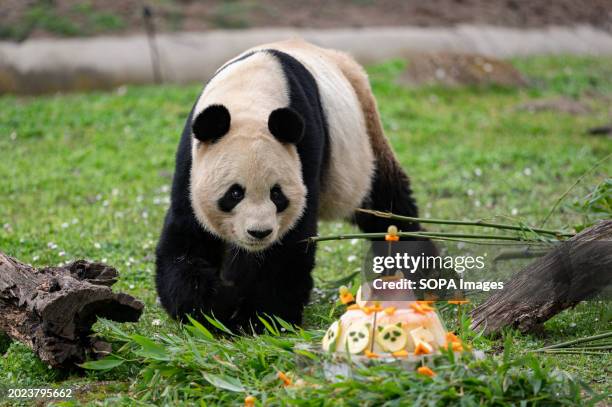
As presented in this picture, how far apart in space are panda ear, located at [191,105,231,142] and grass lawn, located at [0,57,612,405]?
1112 millimetres

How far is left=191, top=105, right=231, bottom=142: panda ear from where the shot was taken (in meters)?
4.82

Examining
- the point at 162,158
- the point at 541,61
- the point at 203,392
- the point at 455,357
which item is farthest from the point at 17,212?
the point at 541,61

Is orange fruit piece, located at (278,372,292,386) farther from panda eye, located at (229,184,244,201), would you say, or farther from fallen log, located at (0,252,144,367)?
panda eye, located at (229,184,244,201)

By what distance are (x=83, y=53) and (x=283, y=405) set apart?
1113cm

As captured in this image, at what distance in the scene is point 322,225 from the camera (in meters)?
8.53

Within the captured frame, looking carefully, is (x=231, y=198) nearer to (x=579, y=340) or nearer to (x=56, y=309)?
(x=56, y=309)

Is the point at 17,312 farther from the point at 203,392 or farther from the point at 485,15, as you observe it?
the point at 485,15

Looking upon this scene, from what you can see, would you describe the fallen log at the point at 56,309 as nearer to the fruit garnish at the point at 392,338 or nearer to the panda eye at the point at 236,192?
the panda eye at the point at 236,192

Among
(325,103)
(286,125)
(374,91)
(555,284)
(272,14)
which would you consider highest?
(272,14)

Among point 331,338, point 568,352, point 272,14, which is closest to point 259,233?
point 331,338

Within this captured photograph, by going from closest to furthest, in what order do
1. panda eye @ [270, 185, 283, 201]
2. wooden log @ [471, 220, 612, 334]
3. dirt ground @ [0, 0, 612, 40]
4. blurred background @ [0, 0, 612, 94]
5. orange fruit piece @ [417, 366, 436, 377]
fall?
orange fruit piece @ [417, 366, 436, 377] → wooden log @ [471, 220, 612, 334] → panda eye @ [270, 185, 283, 201] → blurred background @ [0, 0, 612, 94] → dirt ground @ [0, 0, 612, 40]

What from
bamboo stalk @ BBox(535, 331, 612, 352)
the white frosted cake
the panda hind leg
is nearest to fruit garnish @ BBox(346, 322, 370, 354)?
the white frosted cake

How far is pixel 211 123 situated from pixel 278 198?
0.57 meters

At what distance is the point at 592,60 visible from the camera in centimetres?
1600
